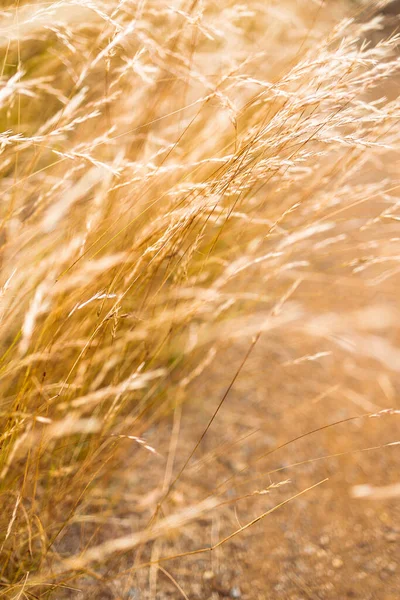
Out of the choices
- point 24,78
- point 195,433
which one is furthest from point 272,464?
point 24,78

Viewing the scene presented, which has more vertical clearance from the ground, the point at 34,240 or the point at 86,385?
the point at 34,240

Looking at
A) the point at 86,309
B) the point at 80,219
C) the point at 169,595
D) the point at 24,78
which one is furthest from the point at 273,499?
the point at 24,78

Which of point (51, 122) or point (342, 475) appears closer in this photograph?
point (51, 122)

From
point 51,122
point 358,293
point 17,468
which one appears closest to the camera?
point 51,122

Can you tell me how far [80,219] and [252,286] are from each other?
0.89 metres

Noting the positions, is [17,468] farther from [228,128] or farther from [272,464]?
[228,128]

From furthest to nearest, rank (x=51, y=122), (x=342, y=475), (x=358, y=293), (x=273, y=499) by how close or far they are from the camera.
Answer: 1. (x=358, y=293)
2. (x=342, y=475)
3. (x=273, y=499)
4. (x=51, y=122)

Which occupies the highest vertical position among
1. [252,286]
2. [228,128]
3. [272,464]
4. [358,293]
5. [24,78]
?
[24,78]

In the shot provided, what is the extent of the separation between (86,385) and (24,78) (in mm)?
996

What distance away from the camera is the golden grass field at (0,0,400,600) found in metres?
0.90

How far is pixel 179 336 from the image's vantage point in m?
1.50

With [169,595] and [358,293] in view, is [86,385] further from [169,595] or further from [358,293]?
[358,293]

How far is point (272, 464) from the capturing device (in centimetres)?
146

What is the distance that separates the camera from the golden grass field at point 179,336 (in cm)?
90
